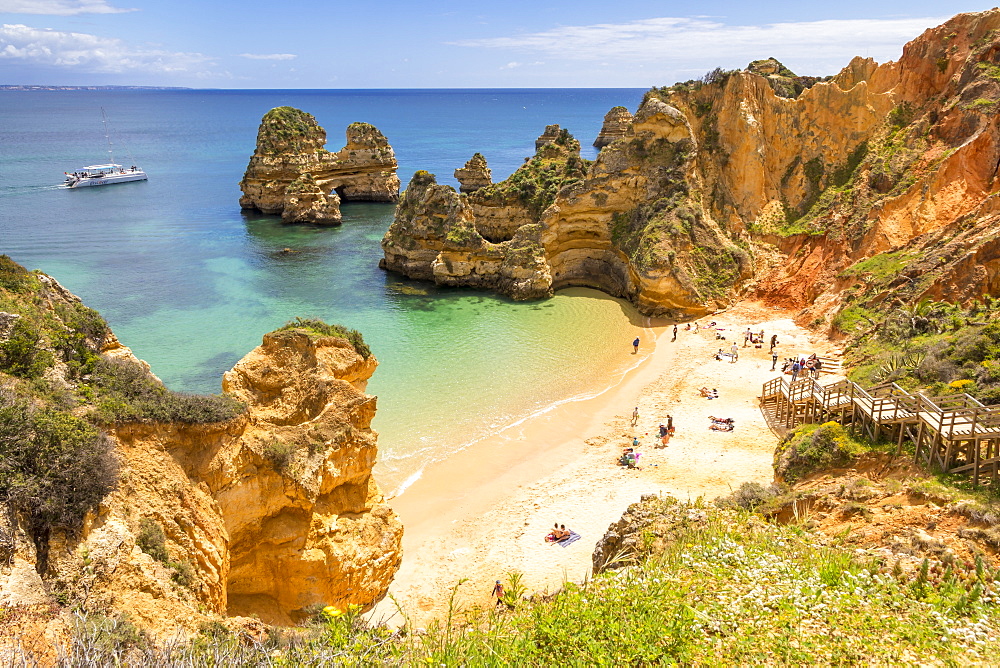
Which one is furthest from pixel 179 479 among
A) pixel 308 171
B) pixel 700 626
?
pixel 308 171

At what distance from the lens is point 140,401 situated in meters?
9.89

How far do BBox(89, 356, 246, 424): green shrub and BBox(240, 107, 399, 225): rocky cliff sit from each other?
5108cm

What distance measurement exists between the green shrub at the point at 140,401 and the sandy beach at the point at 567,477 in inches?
246

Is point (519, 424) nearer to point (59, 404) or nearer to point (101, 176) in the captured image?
point (59, 404)

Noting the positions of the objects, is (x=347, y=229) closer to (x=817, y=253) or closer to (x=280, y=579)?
(x=817, y=253)

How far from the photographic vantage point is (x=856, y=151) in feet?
119

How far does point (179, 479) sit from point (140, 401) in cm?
140

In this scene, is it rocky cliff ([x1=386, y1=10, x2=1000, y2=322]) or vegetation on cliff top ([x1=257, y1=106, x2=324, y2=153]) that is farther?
vegetation on cliff top ([x1=257, y1=106, x2=324, y2=153])

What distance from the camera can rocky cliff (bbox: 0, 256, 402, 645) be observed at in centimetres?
765

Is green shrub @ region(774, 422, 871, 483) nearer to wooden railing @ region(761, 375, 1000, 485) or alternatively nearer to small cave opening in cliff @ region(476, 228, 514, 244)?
wooden railing @ region(761, 375, 1000, 485)

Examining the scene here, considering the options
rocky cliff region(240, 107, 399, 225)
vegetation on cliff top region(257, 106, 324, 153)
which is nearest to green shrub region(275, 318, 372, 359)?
rocky cliff region(240, 107, 399, 225)

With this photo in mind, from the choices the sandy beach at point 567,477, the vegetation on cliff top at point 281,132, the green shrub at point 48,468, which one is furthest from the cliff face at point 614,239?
the green shrub at point 48,468

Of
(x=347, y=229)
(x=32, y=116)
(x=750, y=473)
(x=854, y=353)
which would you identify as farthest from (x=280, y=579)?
(x=32, y=116)

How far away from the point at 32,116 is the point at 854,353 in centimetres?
22719
